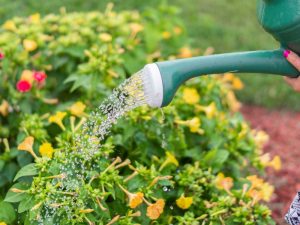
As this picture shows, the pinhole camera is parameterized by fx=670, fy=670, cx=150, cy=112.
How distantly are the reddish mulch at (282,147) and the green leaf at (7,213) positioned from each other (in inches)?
56.6

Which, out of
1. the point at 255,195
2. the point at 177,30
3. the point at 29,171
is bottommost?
the point at 177,30

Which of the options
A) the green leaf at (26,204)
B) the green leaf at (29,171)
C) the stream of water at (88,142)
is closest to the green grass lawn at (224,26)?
the stream of water at (88,142)

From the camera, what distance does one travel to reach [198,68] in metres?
2.05

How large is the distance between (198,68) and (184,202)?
633 millimetres

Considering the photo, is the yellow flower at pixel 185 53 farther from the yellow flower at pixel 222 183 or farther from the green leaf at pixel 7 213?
the green leaf at pixel 7 213

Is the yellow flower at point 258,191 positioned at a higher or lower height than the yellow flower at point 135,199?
lower

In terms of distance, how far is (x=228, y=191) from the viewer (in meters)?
2.61

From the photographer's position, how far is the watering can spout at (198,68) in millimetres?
2008

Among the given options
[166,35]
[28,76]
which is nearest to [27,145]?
[28,76]

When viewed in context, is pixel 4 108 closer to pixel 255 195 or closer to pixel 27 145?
pixel 27 145

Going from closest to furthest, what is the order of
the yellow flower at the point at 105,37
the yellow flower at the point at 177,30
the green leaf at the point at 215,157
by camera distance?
the green leaf at the point at 215,157
the yellow flower at the point at 105,37
the yellow flower at the point at 177,30

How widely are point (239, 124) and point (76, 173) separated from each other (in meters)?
1.06

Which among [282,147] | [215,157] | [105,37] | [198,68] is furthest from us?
[282,147]

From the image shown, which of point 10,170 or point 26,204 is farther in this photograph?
point 10,170
